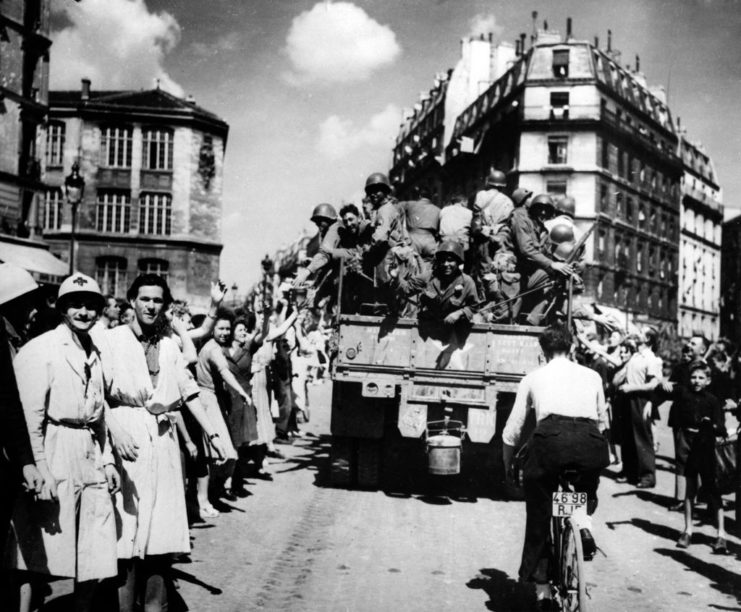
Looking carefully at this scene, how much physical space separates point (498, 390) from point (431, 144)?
62.7 m

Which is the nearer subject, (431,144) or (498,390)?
(498,390)

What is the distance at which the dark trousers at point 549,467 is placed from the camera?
15.5 ft

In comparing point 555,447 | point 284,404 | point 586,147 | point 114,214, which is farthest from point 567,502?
point 586,147

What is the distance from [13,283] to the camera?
406 cm

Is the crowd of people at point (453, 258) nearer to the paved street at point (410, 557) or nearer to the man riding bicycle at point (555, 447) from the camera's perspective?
the paved street at point (410, 557)

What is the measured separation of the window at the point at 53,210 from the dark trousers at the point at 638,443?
38838 millimetres

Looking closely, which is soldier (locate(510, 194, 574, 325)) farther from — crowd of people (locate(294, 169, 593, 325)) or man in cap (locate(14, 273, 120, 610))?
man in cap (locate(14, 273, 120, 610))

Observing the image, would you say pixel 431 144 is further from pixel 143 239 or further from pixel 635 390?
pixel 635 390

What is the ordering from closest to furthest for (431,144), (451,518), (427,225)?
(451,518) → (427,225) → (431,144)

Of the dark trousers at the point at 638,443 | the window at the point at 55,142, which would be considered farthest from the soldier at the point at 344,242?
the window at the point at 55,142

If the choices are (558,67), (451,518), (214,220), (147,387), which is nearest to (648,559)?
(451,518)

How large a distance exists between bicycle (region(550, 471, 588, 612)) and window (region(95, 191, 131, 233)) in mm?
40826

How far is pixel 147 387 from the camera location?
469 centimetres

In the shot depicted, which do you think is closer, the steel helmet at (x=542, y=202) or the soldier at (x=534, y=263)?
the soldier at (x=534, y=263)
